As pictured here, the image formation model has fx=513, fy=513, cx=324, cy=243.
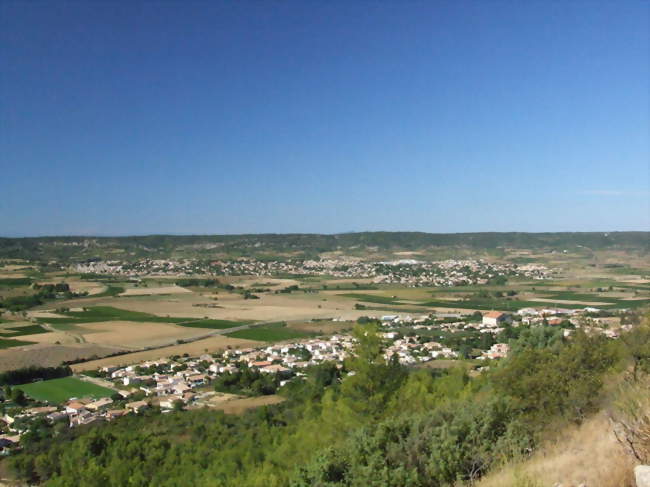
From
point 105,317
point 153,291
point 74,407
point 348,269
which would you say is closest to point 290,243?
point 348,269

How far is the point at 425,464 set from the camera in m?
6.48

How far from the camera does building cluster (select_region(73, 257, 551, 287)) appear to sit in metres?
98.6

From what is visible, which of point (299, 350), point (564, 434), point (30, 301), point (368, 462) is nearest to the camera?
point (368, 462)

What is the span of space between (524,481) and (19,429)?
24.6 meters

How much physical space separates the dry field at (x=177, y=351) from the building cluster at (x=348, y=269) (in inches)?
2071

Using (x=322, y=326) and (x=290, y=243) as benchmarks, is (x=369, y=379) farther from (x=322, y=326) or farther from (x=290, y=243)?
(x=290, y=243)

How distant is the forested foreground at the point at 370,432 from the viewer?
6590mm

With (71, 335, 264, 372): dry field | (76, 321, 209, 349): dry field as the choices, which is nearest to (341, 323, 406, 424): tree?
(71, 335, 264, 372): dry field

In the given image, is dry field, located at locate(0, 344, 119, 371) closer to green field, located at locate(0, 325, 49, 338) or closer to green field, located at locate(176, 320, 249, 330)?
green field, located at locate(0, 325, 49, 338)

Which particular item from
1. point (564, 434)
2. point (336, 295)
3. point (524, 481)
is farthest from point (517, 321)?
point (524, 481)

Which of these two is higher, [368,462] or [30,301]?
[368,462]

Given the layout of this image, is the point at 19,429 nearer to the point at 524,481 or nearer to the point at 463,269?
the point at 524,481

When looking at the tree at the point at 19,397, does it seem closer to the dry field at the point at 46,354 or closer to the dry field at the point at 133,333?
the dry field at the point at 46,354

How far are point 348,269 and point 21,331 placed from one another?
81.5 metres
